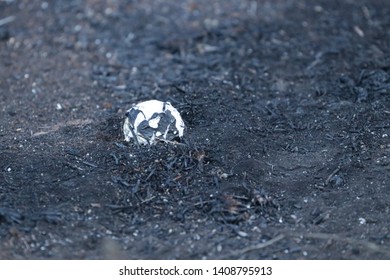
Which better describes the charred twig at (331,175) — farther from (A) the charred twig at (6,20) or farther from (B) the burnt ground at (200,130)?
(A) the charred twig at (6,20)

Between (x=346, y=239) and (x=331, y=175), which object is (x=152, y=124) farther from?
(x=346, y=239)

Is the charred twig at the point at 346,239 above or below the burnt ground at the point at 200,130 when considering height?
below

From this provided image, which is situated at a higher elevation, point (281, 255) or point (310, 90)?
point (310, 90)

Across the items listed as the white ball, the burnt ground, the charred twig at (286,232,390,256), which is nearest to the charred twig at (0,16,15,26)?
the burnt ground

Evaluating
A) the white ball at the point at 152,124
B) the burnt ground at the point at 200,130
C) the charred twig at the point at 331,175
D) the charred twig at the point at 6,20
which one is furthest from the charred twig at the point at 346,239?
the charred twig at the point at 6,20

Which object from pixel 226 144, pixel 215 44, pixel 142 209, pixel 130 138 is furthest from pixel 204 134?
pixel 215 44

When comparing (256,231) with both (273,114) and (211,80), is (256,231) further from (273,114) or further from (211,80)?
(211,80)
